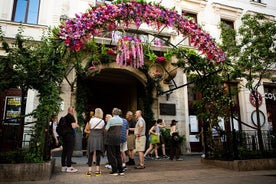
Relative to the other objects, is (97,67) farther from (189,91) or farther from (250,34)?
(250,34)

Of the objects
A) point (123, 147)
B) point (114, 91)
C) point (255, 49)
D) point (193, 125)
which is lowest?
point (123, 147)

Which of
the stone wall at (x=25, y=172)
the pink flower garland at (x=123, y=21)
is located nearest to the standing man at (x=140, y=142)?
the stone wall at (x=25, y=172)

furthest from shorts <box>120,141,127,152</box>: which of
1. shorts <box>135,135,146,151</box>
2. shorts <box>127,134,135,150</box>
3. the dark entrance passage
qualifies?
the dark entrance passage

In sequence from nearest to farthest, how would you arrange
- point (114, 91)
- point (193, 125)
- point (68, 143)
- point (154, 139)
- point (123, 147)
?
point (68, 143) → point (123, 147) → point (154, 139) → point (193, 125) → point (114, 91)

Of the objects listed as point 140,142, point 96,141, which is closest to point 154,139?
point 140,142

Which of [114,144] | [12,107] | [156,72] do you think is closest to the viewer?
[114,144]

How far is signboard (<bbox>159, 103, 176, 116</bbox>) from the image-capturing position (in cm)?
1141

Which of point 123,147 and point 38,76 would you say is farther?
point 123,147

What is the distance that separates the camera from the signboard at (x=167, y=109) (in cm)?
1141

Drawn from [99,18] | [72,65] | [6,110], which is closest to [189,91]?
[72,65]

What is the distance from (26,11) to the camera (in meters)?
10.7

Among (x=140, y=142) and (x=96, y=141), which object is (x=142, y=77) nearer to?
(x=140, y=142)

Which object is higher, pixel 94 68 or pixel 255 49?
pixel 255 49

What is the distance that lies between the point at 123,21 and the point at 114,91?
8824 mm
